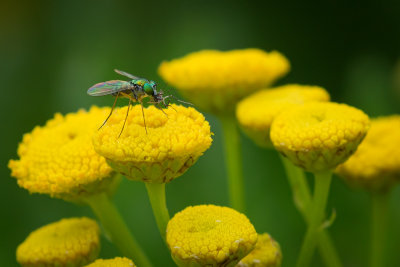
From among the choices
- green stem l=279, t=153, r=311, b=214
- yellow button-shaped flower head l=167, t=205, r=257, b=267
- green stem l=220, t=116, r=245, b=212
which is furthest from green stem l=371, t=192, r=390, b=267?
yellow button-shaped flower head l=167, t=205, r=257, b=267

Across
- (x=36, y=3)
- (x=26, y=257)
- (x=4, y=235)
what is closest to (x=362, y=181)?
(x=26, y=257)

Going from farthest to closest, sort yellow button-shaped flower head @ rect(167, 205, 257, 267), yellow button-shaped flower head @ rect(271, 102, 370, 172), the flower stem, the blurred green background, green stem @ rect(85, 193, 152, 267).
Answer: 1. the blurred green background
2. the flower stem
3. green stem @ rect(85, 193, 152, 267)
4. yellow button-shaped flower head @ rect(271, 102, 370, 172)
5. yellow button-shaped flower head @ rect(167, 205, 257, 267)

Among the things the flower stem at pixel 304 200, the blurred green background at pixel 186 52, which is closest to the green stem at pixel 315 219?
the flower stem at pixel 304 200

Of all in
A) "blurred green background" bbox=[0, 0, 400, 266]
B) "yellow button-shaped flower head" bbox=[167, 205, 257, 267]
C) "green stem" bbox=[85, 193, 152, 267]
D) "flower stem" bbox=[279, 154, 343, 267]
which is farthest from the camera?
"blurred green background" bbox=[0, 0, 400, 266]

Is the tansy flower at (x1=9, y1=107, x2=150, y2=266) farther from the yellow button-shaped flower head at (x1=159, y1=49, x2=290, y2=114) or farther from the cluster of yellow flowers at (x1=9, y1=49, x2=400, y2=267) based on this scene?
the yellow button-shaped flower head at (x1=159, y1=49, x2=290, y2=114)

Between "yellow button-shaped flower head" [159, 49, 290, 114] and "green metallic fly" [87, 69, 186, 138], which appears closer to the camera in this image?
"green metallic fly" [87, 69, 186, 138]

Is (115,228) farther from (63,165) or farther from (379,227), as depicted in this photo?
(379,227)

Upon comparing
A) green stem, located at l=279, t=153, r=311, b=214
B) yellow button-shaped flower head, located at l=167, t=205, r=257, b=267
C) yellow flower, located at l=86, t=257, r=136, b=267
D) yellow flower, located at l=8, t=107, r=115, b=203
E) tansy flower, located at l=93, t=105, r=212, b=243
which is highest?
tansy flower, located at l=93, t=105, r=212, b=243

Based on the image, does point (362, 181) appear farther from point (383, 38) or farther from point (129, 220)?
point (383, 38)
